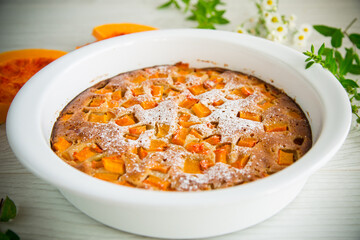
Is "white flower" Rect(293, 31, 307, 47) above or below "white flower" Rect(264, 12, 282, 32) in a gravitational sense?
below

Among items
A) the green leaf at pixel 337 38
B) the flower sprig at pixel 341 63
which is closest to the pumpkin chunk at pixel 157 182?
the flower sprig at pixel 341 63

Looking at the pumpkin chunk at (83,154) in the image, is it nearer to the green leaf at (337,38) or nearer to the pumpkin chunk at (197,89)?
the pumpkin chunk at (197,89)

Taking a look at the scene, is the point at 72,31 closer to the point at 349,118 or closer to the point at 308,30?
the point at 308,30

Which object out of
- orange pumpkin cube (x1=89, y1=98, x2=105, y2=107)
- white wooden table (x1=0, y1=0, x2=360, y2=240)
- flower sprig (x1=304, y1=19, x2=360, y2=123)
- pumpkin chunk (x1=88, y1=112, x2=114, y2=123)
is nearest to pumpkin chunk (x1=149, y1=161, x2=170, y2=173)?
white wooden table (x1=0, y1=0, x2=360, y2=240)

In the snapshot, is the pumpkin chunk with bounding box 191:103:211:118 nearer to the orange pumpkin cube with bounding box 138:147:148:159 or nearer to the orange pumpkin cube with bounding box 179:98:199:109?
the orange pumpkin cube with bounding box 179:98:199:109

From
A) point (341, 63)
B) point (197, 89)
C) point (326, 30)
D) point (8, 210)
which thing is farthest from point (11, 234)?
point (326, 30)

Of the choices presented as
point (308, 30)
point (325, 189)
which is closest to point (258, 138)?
point (325, 189)
